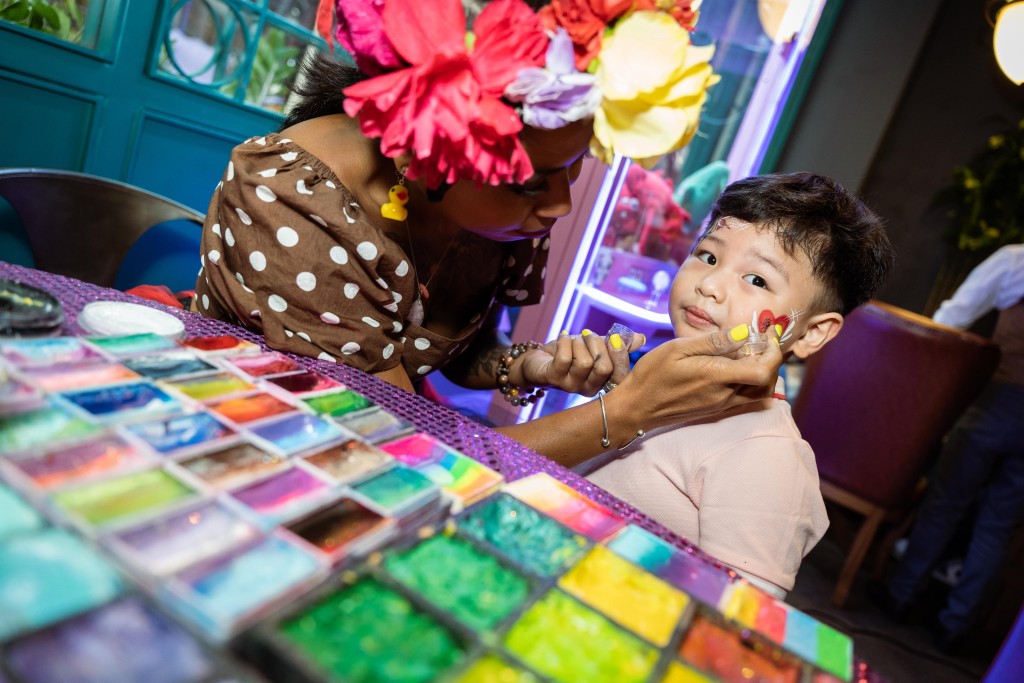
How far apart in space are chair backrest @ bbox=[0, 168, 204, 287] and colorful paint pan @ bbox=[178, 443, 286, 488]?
111 cm

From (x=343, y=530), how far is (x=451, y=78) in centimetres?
56

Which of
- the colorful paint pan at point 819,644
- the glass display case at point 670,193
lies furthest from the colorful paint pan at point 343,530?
the glass display case at point 670,193

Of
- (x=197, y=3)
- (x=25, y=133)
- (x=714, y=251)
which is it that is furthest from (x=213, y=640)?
(x=197, y=3)

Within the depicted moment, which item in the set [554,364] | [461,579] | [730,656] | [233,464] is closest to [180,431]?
[233,464]

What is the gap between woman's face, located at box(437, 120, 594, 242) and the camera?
931mm

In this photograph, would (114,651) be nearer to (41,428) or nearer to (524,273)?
(41,428)

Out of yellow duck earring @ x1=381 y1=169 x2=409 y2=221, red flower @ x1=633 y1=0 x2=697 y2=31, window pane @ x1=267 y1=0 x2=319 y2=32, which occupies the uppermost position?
window pane @ x1=267 y1=0 x2=319 y2=32

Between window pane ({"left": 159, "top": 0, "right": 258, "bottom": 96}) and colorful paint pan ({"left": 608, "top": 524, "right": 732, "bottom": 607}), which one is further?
window pane ({"left": 159, "top": 0, "right": 258, "bottom": 96})

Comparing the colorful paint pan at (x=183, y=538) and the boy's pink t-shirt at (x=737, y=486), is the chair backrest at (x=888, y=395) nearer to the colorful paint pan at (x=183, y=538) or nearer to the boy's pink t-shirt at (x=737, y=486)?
the boy's pink t-shirt at (x=737, y=486)

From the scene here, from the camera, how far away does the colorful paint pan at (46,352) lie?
0.56 metres

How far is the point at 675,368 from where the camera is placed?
1.10 m

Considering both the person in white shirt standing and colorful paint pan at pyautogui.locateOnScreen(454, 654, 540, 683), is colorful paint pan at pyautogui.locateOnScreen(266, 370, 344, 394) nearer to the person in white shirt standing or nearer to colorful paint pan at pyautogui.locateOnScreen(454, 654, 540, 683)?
colorful paint pan at pyautogui.locateOnScreen(454, 654, 540, 683)

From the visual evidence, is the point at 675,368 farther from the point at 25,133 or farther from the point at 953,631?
the point at 953,631

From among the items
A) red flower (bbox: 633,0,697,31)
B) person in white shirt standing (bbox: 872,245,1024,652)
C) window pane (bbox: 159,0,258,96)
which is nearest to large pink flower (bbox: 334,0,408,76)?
red flower (bbox: 633,0,697,31)
